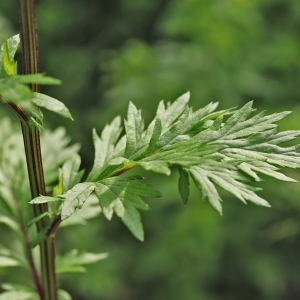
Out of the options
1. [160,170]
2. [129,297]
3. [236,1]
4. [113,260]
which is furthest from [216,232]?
[160,170]

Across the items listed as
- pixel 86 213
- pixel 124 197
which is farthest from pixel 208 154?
pixel 86 213

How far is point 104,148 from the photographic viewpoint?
0.81 meters

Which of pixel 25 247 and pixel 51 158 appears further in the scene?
pixel 51 158

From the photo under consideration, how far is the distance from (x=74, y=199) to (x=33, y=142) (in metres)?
0.09

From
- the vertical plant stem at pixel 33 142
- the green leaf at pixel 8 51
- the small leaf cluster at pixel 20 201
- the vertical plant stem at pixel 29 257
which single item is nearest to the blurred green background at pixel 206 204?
the small leaf cluster at pixel 20 201

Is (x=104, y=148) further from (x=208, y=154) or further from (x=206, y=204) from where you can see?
(x=206, y=204)

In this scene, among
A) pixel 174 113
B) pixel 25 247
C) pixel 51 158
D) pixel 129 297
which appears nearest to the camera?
pixel 174 113

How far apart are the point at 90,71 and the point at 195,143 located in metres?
3.02

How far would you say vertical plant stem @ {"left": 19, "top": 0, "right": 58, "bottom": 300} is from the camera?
0.62 m

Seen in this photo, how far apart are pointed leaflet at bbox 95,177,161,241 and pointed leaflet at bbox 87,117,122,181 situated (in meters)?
0.07

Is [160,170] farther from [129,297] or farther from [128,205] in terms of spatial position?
[129,297]

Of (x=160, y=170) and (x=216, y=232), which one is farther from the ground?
(x=160, y=170)

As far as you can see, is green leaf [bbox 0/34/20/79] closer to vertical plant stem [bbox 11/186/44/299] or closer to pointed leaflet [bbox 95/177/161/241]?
pointed leaflet [bbox 95/177/161/241]

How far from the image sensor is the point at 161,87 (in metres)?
2.54
